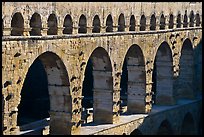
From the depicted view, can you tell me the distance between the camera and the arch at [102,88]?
93.0 ft

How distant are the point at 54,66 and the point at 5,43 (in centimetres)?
412

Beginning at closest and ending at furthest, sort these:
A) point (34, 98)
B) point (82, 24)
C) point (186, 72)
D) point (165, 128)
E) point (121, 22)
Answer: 1. point (82, 24)
2. point (121, 22)
3. point (165, 128)
4. point (34, 98)
5. point (186, 72)

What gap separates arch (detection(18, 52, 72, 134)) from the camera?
82.8 feet

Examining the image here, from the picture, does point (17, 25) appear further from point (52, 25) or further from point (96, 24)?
point (96, 24)

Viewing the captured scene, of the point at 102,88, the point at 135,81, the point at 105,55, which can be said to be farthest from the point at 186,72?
the point at 105,55

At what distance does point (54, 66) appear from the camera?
2525 cm

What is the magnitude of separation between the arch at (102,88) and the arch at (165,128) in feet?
17.2

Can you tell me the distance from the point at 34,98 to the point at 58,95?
11378 mm

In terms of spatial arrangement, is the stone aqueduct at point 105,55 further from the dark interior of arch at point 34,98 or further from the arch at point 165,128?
the dark interior of arch at point 34,98

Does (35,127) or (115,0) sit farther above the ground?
(115,0)

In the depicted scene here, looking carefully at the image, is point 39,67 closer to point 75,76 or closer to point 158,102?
point 158,102

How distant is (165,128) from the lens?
111 ft

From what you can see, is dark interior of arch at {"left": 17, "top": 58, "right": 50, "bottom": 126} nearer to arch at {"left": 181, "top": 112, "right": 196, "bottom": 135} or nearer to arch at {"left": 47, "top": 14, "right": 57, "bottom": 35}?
arch at {"left": 181, "top": 112, "right": 196, "bottom": 135}

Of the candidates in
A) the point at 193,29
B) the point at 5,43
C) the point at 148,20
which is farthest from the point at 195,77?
the point at 5,43
